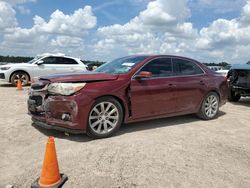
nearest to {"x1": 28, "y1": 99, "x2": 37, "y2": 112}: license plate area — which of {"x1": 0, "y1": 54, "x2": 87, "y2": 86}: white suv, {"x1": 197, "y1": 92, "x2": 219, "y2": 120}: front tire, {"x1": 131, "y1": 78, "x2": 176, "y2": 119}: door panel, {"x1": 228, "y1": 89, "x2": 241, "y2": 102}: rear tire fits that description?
{"x1": 131, "y1": 78, "x2": 176, "y2": 119}: door panel

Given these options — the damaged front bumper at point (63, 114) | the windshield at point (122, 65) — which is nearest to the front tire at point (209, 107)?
the windshield at point (122, 65)

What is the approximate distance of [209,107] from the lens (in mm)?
6980

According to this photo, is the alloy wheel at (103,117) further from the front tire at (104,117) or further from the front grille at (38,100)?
the front grille at (38,100)

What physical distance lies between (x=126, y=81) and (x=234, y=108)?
522cm

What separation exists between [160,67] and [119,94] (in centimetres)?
134

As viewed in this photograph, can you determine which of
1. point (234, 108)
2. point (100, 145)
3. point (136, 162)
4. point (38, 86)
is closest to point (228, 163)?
point (136, 162)

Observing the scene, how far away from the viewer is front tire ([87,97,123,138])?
16.1 ft

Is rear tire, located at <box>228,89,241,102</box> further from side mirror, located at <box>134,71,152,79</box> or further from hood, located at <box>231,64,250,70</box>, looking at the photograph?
side mirror, located at <box>134,71,152,79</box>

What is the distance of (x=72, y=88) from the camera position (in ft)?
15.5

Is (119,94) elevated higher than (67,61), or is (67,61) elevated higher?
(67,61)

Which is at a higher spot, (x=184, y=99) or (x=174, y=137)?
(x=184, y=99)

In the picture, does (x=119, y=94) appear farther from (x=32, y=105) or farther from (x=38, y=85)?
(x=32, y=105)

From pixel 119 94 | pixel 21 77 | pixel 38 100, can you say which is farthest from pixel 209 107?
pixel 21 77

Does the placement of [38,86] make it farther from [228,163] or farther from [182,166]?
[228,163]
